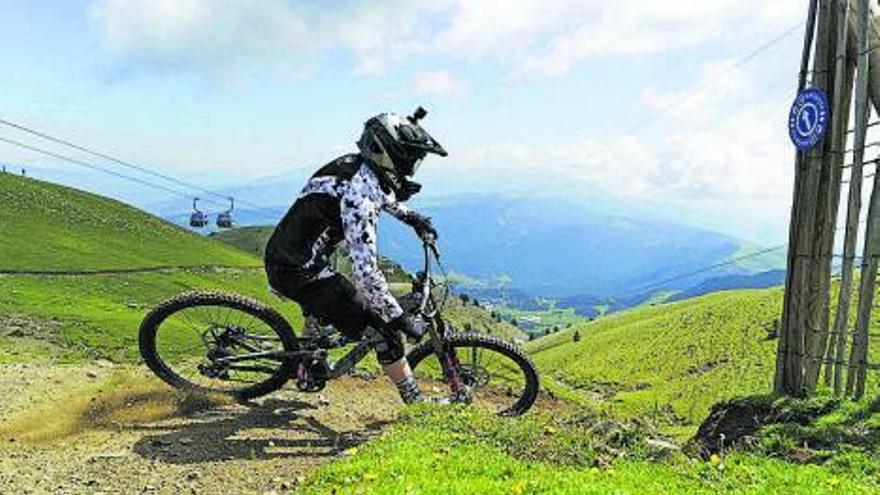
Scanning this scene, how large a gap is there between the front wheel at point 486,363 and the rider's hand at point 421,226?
1.72m

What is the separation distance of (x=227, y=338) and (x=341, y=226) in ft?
9.41

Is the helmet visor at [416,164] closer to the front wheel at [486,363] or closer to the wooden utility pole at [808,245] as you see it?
the front wheel at [486,363]

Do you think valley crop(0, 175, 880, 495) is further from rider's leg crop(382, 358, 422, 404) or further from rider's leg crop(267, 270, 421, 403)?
rider's leg crop(267, 270, 421, 403)

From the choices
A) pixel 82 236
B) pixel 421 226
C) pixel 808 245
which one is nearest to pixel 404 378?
pixel 421 226

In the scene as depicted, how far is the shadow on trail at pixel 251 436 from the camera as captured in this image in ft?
33.7

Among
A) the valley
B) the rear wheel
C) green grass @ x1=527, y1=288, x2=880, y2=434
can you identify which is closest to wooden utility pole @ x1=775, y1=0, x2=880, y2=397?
the valley

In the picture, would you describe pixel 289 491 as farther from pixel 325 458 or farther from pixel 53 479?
pixel 53 479

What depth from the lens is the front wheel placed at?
12508mm

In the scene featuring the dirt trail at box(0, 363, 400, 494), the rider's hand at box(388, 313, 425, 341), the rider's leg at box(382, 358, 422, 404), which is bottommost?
the dirt trail at box(0, 363, 400, 494)

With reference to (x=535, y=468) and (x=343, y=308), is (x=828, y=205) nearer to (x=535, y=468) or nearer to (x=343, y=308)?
(x=535, y=468)

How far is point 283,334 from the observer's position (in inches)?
473

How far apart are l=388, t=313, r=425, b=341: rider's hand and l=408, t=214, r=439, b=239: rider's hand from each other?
1.24 meters

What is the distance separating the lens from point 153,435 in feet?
35.6

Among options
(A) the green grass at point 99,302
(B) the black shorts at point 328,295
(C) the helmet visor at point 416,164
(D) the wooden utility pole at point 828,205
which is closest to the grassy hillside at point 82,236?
(A) the green grass at point 99,302
